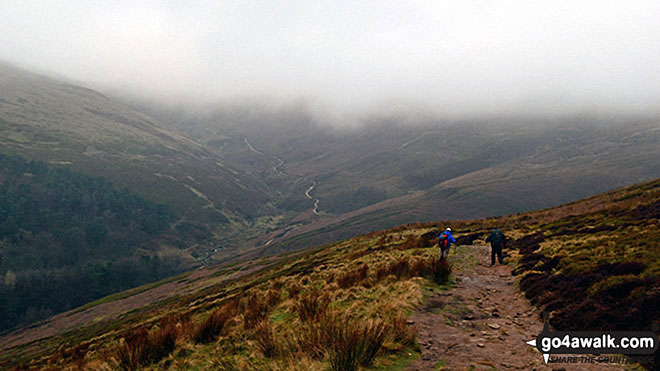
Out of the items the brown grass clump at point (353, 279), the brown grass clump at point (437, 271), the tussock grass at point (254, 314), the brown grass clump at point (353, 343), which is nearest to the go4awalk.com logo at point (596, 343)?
the brown grass clump at point (353, 343)

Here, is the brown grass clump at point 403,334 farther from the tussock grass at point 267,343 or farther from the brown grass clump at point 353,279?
the brown grass clump at point 353,279

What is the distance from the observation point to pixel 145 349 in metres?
10.1

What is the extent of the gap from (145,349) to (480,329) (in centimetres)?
985

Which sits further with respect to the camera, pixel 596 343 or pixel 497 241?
pixel 497 241

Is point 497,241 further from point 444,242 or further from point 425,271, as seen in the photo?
point 425,271

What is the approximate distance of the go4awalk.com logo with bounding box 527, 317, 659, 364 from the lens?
7.07 m

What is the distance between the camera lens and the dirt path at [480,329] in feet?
24.1

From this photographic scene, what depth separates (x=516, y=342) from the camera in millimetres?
8516

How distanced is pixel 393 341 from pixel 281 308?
22.5 feet

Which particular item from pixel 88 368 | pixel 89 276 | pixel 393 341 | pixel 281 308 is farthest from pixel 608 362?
pixel 89 276

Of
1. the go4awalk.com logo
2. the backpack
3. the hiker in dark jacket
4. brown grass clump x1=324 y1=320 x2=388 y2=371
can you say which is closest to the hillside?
brown grass clump x1=324 y1=320 x2=388 y2=371

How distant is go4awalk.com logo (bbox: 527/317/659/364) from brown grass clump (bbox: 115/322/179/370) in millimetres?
10262

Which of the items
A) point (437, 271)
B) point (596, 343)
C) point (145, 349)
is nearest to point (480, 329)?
point (596, 343)

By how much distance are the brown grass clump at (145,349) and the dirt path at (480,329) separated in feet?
24.9
